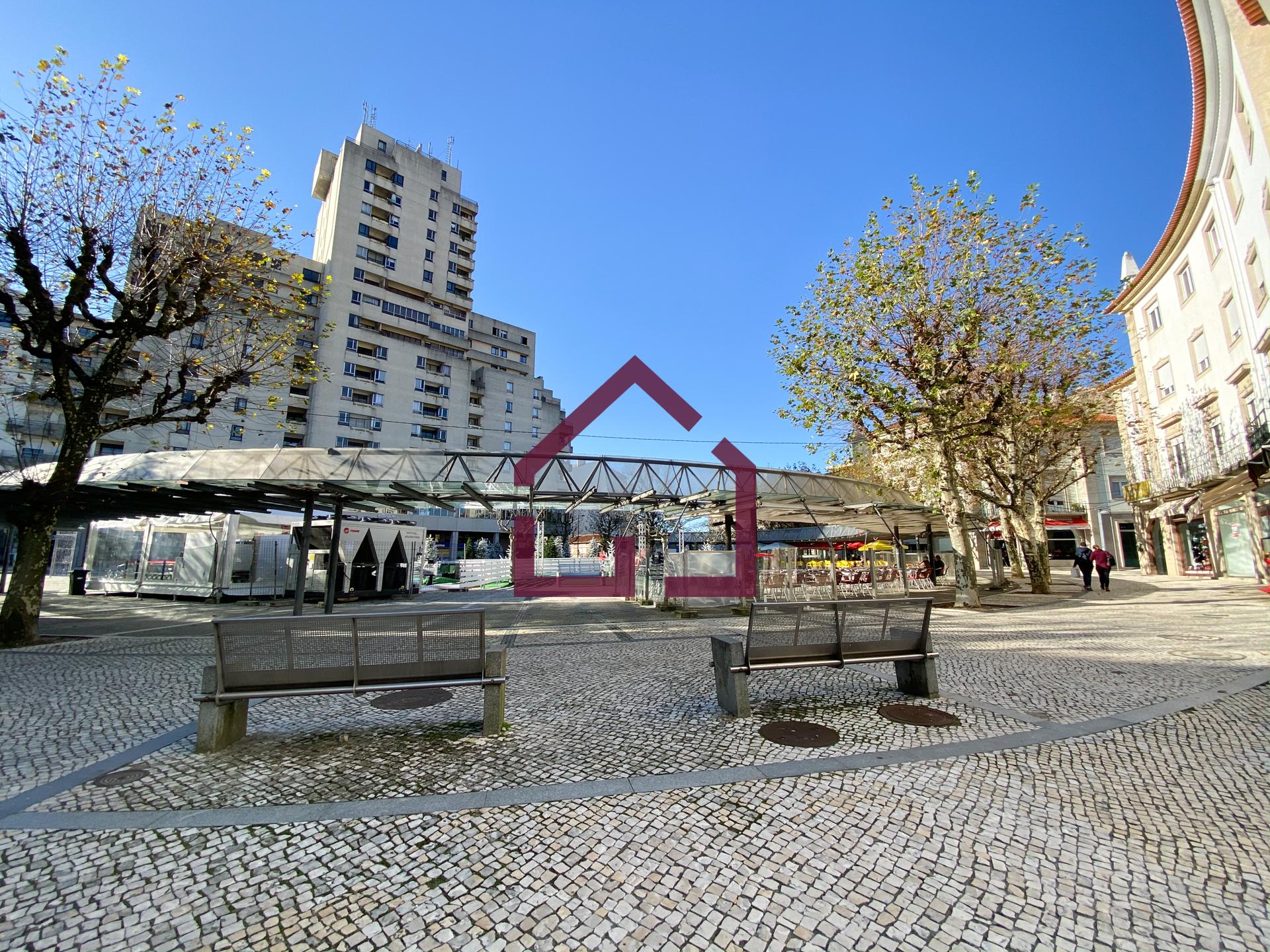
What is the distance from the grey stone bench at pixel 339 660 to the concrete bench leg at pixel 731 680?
2002 mm

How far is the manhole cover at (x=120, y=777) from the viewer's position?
365 cm

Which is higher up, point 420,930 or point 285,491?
point 285,491

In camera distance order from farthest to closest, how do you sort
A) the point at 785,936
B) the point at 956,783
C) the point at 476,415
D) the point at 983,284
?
the point at 476,415 → the point at 983,284 → the point at 956,783 → the point at 785,936

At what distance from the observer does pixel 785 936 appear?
2096 mm

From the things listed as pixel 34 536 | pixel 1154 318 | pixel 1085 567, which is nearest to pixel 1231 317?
pixel 1154 318

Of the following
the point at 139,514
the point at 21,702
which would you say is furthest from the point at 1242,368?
the point at 139,514

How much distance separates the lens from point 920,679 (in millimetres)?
5625

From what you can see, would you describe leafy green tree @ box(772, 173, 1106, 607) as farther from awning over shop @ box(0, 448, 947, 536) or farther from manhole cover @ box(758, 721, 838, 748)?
manhole cover @ box(758, 721, 838, 748)

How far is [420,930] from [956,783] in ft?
10.5

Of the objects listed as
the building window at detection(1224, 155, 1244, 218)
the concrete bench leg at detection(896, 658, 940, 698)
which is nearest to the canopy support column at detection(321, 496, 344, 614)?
the concrete bench leg at detection(896, 658, 940, 698)

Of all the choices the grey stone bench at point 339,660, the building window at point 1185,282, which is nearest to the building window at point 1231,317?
the building window at point 1185,282

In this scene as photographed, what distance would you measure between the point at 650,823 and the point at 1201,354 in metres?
32.2

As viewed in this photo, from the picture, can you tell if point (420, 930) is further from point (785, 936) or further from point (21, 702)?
point (21, 702)

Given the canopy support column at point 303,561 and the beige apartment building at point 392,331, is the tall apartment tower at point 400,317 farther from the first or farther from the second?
the canopy support column at point 303,561
